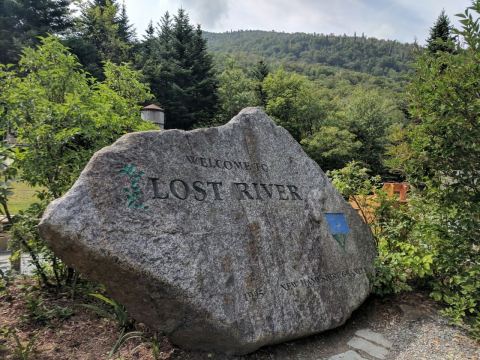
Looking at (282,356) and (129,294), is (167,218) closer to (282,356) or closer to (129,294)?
(129,294)

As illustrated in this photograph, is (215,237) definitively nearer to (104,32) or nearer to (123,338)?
(123,338)

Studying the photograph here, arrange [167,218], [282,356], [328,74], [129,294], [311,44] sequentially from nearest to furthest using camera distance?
[129,294] → [167,218] → [282,356] → [328,74] → [311,44]

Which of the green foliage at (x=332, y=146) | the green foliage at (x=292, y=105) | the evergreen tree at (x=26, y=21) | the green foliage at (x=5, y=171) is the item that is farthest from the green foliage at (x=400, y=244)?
the evergreen tree at (x=26, y=21)

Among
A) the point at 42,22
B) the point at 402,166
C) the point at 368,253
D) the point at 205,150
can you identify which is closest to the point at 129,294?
the point at 205,150

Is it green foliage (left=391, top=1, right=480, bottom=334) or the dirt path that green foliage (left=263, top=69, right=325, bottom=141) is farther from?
the dirt path

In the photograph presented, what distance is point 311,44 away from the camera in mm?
123688

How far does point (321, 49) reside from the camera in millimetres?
118500

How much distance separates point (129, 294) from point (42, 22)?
28.7 meters

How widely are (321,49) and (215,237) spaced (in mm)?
126457

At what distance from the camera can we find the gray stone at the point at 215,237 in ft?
7.71

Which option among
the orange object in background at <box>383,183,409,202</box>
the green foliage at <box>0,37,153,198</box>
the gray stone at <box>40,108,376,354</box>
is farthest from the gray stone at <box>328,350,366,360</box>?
the green foliage at <box>0,37,153,198</box>

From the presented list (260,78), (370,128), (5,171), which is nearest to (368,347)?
(5,171)

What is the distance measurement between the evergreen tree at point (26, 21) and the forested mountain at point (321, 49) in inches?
2627

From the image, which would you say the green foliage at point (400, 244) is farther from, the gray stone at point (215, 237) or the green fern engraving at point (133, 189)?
the green fern engraving at point (133, 189)
